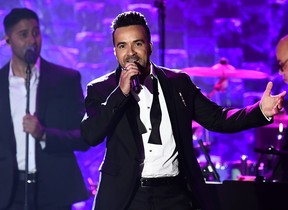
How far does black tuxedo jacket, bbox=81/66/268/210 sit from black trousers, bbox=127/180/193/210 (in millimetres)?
62

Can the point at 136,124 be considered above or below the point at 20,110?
above

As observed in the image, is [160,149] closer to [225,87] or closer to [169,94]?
A: [169,94]

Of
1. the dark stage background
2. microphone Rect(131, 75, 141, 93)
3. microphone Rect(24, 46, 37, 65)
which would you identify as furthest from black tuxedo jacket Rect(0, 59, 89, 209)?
microphone Rect(131, 75, 141, 93)

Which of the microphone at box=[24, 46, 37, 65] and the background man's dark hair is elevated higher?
the background man's dark hair

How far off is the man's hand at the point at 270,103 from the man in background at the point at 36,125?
2.47 metres

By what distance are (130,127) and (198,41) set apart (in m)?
3.63

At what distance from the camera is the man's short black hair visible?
5.73 m

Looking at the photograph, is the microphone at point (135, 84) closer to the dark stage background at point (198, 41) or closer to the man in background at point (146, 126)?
the man in background at point (146, 126)

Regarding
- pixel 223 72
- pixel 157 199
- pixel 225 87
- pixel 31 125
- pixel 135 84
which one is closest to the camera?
pixel 135 84

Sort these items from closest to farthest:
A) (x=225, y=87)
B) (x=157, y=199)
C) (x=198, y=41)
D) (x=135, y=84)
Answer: (x=135, y=84) < (x=157, y=199) < (x=198, y=41) < (x=225, y=87)

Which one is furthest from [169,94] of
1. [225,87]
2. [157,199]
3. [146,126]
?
[225,87]

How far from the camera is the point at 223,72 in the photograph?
6812 millimetres

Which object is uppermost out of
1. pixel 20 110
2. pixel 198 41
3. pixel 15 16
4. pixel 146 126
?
pixel 15 16

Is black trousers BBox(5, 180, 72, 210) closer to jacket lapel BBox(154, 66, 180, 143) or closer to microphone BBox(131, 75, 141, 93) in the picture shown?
jacket lapel BBox(154, 66, 180, 143)
